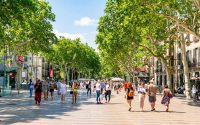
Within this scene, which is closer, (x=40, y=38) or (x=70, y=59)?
(x=40, y=38)

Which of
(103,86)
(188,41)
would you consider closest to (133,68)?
(188,41)

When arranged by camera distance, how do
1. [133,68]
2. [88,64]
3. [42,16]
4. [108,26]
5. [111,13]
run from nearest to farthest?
[111,13] → [108,26] → [42,16] → [133,68] → [88,64]

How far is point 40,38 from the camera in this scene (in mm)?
58750

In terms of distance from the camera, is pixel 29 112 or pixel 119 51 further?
pixel 119 51

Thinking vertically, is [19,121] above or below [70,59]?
below

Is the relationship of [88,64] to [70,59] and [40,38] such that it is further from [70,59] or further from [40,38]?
[40,38]

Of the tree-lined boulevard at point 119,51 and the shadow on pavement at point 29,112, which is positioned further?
the tree-lined boulevard at point 119,51

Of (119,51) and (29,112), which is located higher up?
(119,51)

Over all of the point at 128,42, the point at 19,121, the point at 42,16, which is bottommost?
the point at 19,121

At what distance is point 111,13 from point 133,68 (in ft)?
134

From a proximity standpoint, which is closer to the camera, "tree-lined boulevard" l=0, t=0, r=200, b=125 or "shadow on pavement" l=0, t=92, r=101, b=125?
"shadow on pavement" l=0, t=92, r=101, b=125

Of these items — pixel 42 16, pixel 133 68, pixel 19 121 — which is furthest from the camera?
pixel 133 68

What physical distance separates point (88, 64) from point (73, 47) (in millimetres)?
16973

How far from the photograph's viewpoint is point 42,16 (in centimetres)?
5844
